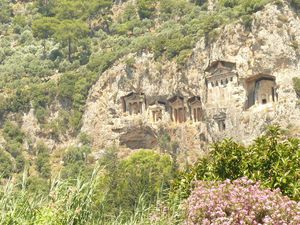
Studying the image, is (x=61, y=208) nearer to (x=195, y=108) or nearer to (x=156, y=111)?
(x=195, y=108)

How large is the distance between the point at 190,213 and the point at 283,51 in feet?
111

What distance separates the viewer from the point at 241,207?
43.5 feet

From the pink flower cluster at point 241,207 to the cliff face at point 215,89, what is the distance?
101 ft

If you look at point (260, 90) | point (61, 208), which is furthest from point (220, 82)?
A: point (61, 208)

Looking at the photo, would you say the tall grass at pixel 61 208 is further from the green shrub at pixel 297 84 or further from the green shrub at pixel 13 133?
the green shrub at pixel 13 133

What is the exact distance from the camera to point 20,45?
77625mm

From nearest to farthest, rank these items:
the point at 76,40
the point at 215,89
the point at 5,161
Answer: the point at 215,89, the point at 5,161, the point at 76,40

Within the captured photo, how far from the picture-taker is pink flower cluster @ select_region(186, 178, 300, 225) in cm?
1300

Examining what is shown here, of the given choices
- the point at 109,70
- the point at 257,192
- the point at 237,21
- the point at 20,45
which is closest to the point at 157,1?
the point at 20,45

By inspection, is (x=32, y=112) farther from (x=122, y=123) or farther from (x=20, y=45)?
(x=20, y=45)

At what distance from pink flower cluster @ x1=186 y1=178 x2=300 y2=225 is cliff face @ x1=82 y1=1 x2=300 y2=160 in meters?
30.8

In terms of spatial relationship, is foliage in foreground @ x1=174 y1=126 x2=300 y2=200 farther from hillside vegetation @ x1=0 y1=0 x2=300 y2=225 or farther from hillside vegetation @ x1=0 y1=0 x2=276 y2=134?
hillside vegetation @ x1=0 y1=0 x2=276 y2=134

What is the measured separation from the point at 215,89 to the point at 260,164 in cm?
3228

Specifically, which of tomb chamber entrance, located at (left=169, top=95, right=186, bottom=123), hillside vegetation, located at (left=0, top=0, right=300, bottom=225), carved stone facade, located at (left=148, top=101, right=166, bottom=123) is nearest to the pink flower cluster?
hillside vegetation, located at (left=0, top=0, right=300, bottom=225)
